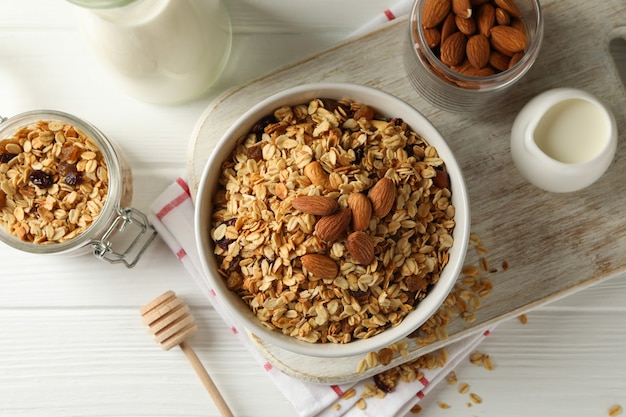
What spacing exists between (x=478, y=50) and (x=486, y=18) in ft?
0.18

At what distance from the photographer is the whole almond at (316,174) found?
861 millimetres

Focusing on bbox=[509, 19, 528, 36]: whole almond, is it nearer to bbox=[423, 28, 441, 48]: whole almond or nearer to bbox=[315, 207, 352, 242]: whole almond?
bbox=[423, 28, 441, 48]: whole almond

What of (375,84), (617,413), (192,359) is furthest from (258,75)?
(617,413)

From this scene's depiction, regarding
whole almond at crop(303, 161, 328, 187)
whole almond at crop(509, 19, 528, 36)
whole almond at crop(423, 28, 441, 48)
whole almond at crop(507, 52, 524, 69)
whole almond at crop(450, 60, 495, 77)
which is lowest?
whole almond at crop(507, 52, 524, 69)

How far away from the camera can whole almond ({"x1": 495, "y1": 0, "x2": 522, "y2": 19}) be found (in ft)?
3.14

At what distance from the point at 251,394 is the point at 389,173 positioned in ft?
1.77

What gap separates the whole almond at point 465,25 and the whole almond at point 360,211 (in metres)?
0.34

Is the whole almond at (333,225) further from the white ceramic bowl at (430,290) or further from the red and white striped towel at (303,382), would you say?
the red and white striped towel at (303,382)

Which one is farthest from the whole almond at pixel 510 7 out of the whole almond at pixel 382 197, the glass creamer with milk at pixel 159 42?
the glass creamer with milk at pixel 159 42

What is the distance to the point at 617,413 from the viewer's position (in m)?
1.15

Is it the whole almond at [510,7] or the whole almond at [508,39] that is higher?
the whole almond at [510,7]

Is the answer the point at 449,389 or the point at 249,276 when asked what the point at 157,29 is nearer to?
the point at 249,276

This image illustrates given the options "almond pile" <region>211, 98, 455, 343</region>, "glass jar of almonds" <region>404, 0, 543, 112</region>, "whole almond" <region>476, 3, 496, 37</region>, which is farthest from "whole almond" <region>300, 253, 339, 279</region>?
"whole almond" <region>476, 3, 496, 37</region>

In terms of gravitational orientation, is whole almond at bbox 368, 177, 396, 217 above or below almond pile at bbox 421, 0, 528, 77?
below
